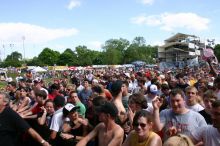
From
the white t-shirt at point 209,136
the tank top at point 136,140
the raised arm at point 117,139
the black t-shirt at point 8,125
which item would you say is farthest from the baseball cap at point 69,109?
the white t-shirt at point 209,136

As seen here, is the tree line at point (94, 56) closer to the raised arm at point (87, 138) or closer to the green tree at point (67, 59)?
the green tree at point (67, 59)

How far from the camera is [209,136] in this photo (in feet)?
13.2

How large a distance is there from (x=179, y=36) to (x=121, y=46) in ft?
149

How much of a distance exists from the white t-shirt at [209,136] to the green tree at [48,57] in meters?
145

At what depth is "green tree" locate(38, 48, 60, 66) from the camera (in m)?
148

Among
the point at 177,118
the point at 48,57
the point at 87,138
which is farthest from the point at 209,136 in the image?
the point at 48,57

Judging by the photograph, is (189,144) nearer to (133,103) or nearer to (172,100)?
(172,100)

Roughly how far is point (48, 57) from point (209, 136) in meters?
147

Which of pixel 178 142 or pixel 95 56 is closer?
pixel 178 142

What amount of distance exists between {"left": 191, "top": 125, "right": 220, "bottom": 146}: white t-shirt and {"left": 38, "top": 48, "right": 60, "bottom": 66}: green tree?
14470 cm

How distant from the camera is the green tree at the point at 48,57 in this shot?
148262 mm

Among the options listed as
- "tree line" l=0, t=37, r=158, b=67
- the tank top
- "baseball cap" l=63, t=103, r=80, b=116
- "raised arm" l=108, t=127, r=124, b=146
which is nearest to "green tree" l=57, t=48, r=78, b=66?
"tree line" l=0, t=37, r=158, b=67

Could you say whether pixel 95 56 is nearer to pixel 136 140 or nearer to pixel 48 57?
pixel 48 57

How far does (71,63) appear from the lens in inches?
5620
